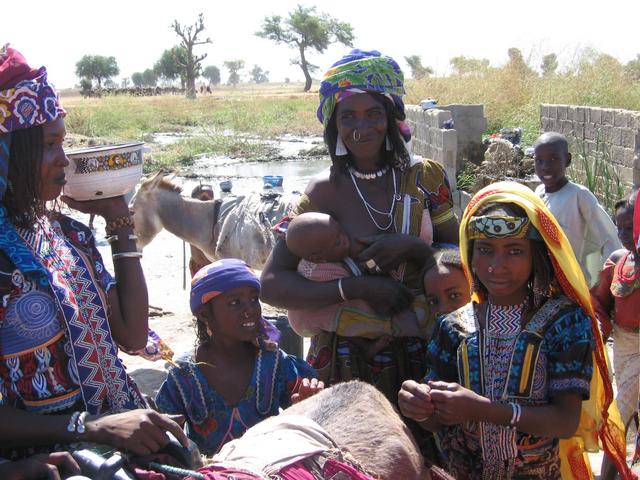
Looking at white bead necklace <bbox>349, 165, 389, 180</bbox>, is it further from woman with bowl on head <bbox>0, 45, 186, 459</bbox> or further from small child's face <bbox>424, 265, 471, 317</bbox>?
woman with bowl on head <bbox>0, 45, 186, 459</bbox>

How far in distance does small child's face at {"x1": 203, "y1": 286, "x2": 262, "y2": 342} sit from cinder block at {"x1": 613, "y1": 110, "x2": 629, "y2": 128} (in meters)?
6.52

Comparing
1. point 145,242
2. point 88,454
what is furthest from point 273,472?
point 145,242

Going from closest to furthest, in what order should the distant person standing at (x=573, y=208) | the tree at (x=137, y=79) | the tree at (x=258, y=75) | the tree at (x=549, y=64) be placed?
the distant person standing at (x=573, y=208) → the tree at (x=549, y=64) → the tree at (x=137, y=79) → the tree at (x=258, y=75)

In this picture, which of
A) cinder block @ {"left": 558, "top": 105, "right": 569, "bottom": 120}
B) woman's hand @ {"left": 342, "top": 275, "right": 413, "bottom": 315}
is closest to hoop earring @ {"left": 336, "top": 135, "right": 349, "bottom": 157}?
woman's hand @ {"left": 342, "top": 275, "right": 413, "bottom": 315}

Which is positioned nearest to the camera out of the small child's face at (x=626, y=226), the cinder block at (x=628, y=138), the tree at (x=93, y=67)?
the small child's face at (x=626, y=226)

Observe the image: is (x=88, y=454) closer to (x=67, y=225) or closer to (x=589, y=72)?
(x=67, y=225)

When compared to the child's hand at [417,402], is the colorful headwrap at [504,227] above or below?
above

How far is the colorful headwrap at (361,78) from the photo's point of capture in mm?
2754

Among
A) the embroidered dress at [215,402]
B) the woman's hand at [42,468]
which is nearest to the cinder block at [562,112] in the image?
the embroidered dress at [215,402]

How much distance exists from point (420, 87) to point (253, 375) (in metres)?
16.2

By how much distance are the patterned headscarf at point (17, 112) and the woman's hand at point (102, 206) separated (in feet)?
0.85

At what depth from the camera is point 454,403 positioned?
2.10 m

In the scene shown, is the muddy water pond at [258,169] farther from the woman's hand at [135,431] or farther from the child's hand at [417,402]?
the woman's hand at [135,431]

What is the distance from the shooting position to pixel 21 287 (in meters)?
1.80
